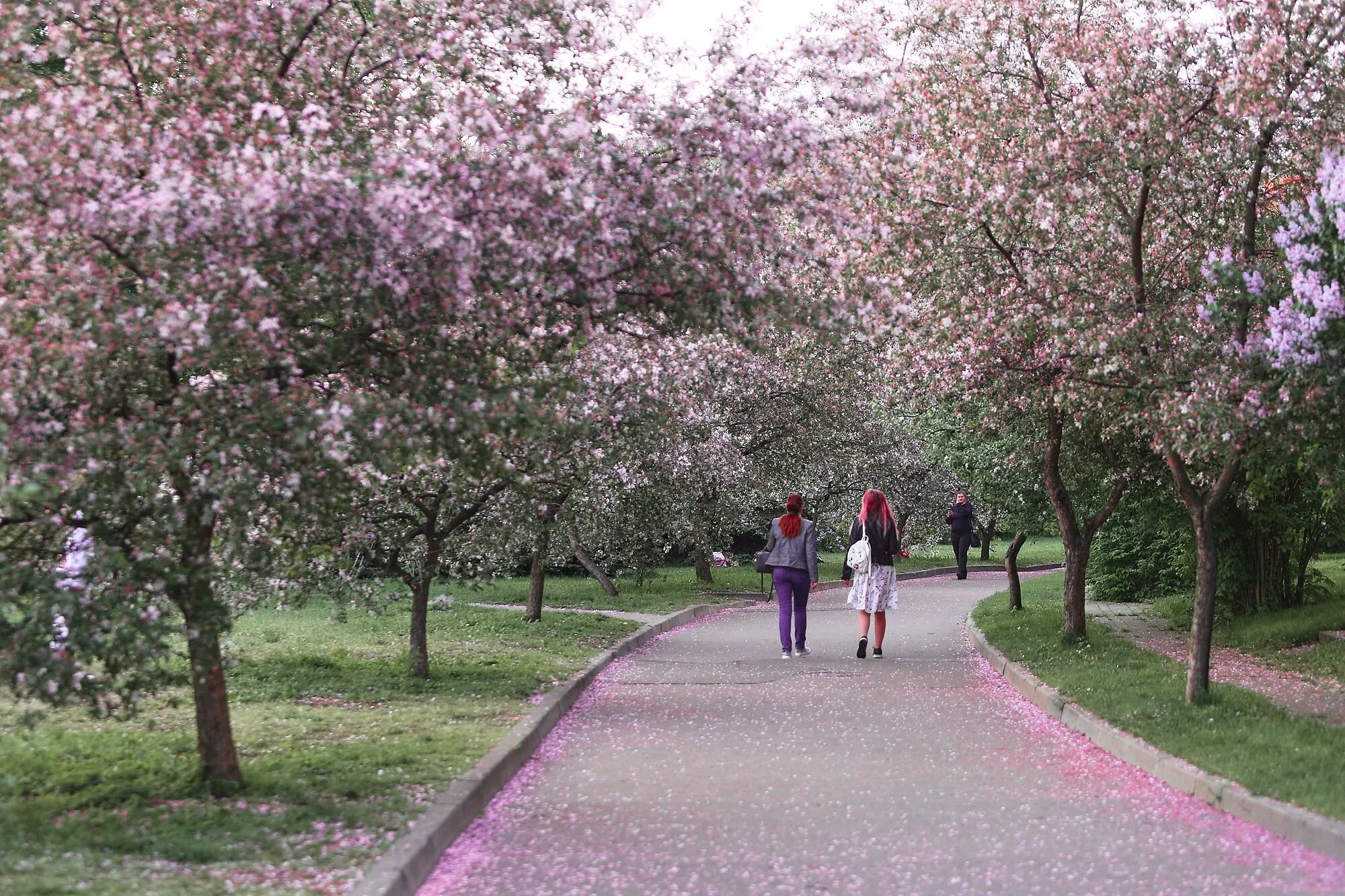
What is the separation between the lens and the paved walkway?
6223 millimetres

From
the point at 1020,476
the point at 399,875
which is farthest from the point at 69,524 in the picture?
the point at 1020,476

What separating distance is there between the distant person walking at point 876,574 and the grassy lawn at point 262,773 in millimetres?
3557

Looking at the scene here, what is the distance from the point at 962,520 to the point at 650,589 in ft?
30.4

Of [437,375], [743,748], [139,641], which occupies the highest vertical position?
[437,375]

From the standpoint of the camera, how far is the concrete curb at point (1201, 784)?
658cm

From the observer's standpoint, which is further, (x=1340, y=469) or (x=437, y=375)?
(x=1340, y=469)

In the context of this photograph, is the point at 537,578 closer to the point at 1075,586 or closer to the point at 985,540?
the point at 1075,586

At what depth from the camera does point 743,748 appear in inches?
382

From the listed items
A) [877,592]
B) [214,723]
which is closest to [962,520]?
[877,592]

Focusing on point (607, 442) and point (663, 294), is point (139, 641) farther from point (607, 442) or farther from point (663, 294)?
point (607, 442)

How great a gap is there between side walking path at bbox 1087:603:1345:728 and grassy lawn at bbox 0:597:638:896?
6.00 metres

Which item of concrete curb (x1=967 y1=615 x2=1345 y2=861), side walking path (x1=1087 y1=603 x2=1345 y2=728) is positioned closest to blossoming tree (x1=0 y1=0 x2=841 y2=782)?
concrete curb (x1=967 y1=615 x2=1345 y2=861)

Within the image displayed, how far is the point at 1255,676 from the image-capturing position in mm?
13070

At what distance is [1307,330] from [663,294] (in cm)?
348
